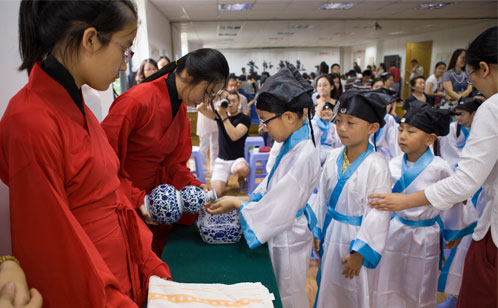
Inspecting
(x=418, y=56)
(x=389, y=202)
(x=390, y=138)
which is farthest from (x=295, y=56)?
(x=389, y=202)

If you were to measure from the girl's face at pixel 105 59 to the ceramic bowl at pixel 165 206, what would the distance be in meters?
0.53

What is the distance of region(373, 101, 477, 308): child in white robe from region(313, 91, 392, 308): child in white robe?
0.32 metres

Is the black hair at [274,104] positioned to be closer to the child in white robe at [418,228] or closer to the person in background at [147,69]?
the child in white robe at [418,228]

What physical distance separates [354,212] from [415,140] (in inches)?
24.7

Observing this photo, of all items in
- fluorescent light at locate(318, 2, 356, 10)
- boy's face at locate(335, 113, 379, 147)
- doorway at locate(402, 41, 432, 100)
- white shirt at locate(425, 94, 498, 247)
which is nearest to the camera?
white shirt at locate(425, 94, 498, 247)

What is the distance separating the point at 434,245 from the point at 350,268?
673 millimetres

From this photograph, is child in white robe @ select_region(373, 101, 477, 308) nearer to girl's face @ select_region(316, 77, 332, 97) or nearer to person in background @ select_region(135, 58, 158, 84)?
girl's face @ select_region(316, 77, 332, 97)

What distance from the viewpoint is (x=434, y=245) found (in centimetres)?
176

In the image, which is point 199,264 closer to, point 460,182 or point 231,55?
point 460,182

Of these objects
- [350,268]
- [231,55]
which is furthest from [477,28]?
[350,268]

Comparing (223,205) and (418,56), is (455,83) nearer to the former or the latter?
(223,205)

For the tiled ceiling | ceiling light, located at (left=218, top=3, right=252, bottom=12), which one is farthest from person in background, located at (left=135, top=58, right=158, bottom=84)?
ceiling light, located at (left=218, top=3, right=252, bottom=12)

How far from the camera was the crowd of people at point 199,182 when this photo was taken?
64cm

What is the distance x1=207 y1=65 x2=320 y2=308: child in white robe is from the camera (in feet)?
4.20
